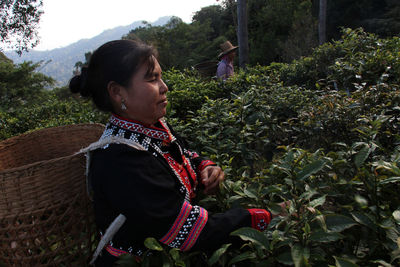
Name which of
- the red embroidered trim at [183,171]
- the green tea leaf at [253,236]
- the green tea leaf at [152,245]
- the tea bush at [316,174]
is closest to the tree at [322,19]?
the tea bush at [316,174]

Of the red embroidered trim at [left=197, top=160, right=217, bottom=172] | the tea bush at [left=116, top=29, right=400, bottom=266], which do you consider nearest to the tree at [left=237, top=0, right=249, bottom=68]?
the tea bush at [left=116, top=29, right=400, bottom=266]

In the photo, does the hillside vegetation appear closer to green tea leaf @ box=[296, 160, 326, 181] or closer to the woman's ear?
green tea leaf @ box=[296, 160, 326, 181]

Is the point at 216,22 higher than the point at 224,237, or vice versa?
the point at 216,22

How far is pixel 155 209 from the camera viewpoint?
1209 millimetres

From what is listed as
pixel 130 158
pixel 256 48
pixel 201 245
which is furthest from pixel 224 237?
pixel 256 48

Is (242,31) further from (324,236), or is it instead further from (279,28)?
(279,28)

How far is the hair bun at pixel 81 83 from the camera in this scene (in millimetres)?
1568

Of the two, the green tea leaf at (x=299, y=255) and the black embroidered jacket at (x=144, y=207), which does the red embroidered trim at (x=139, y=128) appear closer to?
the black embroidered jacket at (x=144, y=207)

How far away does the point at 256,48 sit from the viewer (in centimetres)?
2420

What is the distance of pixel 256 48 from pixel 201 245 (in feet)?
80.6

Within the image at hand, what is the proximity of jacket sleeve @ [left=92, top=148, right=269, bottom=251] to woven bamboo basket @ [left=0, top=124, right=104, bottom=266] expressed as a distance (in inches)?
8.3

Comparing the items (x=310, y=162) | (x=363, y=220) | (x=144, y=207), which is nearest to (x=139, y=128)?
(x=144, y=207)

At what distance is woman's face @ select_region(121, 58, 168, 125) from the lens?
4.81ft

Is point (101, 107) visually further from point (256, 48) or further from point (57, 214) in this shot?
point (256, 48)
